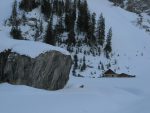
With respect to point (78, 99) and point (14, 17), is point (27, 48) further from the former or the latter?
point (14, 17)

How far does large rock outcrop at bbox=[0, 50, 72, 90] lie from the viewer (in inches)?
1003

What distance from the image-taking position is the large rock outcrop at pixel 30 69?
2547 cm

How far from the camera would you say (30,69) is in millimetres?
25688

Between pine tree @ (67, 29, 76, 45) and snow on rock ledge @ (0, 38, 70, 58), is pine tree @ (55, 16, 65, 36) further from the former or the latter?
snow on rock ledge @ (0, 38, 70, 58)

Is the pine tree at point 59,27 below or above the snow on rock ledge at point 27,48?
above

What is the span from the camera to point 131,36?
89312mm

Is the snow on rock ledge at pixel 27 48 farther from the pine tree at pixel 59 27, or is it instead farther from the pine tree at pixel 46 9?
the pine tree at pixel 46 9

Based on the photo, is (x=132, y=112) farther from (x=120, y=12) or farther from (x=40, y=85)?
(x=120, y=12)

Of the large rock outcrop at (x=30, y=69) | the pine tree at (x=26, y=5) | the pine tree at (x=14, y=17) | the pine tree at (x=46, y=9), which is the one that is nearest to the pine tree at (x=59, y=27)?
the pine tree at (x=46, y=9)

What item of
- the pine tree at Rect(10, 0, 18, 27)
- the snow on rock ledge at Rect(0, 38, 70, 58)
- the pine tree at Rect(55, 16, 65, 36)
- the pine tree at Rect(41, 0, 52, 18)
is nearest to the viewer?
the snow on rock ledge at Rect(0, 38, 70, 58)

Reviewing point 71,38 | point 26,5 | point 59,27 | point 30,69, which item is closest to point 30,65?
point 30,69

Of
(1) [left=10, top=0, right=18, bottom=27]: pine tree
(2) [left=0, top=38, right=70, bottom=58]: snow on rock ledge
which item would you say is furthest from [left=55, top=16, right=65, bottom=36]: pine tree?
(2) [left=0, top=38, right=70, bottom=58]: snow on rock ledge

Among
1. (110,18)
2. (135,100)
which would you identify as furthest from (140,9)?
(135,100)

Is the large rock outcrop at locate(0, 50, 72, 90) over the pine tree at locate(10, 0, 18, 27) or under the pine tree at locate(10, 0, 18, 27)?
under
